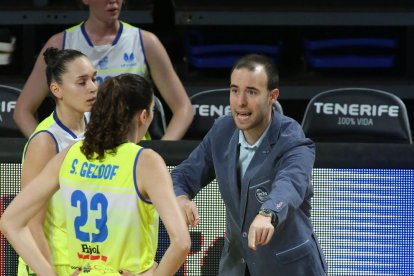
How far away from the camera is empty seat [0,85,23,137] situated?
684cm

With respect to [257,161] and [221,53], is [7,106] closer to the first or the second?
[221,53]

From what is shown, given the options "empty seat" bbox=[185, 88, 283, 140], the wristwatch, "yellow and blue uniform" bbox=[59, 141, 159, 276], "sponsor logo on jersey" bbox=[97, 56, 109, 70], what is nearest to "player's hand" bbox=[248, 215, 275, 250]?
the wristwatch

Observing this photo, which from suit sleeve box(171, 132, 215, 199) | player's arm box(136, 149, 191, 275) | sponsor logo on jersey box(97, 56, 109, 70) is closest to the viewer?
player's arm box(136, 149, 191, 275)

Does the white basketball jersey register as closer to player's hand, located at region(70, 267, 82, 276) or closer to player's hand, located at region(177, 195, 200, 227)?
player's hand, located at region(177, 195, 200, 227)

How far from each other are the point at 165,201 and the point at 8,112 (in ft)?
11.2

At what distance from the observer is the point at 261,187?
4.35 metres

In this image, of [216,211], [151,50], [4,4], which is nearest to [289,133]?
[216,211]

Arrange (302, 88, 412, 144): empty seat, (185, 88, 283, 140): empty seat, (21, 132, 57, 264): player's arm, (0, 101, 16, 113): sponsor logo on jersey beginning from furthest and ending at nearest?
(0, 101, 16, 113): sponsor logo on jersey
(185, 88, 283, 140): empty seat
(302, 88, 412, 144): empty seat
(21, 132, 57, 264): player's arm

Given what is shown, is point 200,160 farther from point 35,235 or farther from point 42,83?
point 42,83

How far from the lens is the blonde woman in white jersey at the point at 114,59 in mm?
6324

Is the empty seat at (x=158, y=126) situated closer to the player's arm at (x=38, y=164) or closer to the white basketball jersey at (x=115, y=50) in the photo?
the white basketball jersey at (x=115, y=50)

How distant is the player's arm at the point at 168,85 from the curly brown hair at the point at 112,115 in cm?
242

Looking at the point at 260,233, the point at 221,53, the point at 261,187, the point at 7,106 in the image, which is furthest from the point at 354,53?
the point at 260,233

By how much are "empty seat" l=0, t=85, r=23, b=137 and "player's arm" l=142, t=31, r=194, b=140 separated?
39.4 inches
